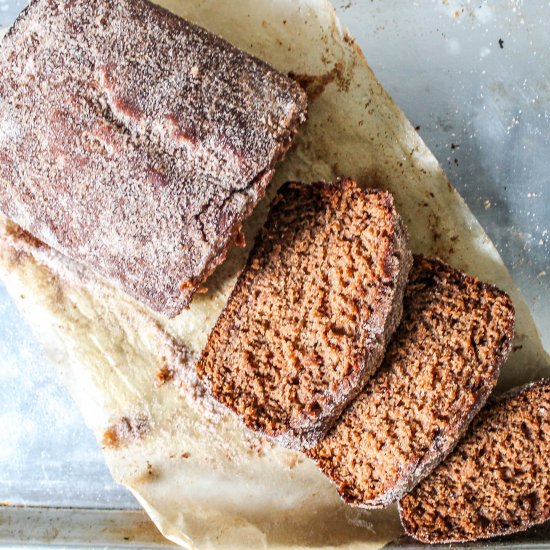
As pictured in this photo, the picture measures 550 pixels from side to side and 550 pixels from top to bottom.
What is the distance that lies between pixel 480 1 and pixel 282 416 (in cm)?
233

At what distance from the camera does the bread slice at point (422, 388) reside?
3.01m

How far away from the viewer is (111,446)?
347cm

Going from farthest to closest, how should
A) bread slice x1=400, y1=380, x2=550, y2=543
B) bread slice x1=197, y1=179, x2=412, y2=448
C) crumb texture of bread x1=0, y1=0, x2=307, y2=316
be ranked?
bread slice x1=400, y1=380, x2=550, y2=543
bread slice x1=197, y1=179, x2=412, y2=448
crumb texture of bread x1=0, y1=0, x2=307, y2=316

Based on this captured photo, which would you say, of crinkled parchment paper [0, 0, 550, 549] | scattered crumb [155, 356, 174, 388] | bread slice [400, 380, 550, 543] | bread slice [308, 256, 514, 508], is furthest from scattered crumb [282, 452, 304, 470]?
scattered crumb [155, 356, 174, 388]

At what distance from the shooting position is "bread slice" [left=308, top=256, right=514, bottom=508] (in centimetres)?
301

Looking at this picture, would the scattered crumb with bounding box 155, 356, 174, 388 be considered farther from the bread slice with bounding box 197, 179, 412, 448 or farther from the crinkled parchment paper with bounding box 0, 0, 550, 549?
the bread slice with bounding box 197, 179, 412, 448

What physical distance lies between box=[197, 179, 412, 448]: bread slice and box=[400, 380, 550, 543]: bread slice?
0.57 m

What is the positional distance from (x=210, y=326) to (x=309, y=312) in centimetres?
61

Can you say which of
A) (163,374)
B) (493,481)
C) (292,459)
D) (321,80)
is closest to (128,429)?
(163,374)

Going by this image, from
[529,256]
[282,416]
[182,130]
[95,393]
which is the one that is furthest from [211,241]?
[529,256]

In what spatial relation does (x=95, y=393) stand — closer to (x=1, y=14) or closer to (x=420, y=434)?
(x=420, y=434)

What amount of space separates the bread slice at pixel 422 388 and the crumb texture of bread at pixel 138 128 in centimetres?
91

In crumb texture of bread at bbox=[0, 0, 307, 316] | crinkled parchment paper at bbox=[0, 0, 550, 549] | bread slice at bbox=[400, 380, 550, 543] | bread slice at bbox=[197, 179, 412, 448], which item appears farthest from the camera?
crinkled parchment paper at bbox=[0, 0, 550, 549]

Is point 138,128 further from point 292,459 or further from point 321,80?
point 292,459
